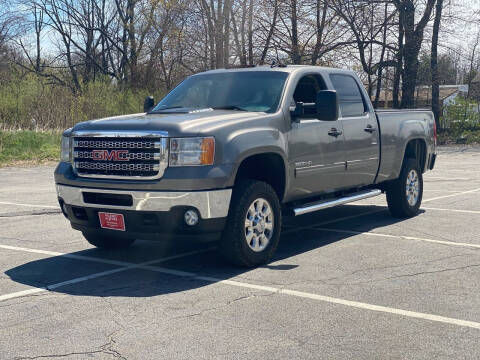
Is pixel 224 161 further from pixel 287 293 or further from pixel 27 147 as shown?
pixel 27 147

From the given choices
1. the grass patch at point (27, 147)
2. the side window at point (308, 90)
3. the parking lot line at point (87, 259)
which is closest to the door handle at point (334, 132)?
the side window at point (308, 90)

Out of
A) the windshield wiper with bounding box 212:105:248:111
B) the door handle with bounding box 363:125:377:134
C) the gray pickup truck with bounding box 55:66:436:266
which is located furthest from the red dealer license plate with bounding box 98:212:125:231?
the door handle with bounding box 363:125:377:134

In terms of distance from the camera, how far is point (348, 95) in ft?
27.6

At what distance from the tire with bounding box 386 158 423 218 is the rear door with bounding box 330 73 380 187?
2.92 feet

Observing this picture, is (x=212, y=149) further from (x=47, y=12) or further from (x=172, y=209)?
(x=47, y=12)

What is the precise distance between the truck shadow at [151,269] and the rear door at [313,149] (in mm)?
735

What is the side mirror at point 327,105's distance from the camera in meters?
7.09

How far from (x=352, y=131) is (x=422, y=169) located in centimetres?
263

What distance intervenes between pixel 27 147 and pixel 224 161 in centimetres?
1767

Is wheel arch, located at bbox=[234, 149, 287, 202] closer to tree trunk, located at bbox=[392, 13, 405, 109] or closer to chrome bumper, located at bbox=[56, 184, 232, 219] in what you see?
chrome bumper, located at bbox=[56, 184, 232, 219]

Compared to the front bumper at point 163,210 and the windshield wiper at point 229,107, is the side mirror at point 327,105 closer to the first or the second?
the windshield wiper at point 229,107

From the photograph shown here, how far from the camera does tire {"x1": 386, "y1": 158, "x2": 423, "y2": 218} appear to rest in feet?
30.9

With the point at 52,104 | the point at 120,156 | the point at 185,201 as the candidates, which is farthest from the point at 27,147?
the point at 185,201

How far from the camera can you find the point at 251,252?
632cm
